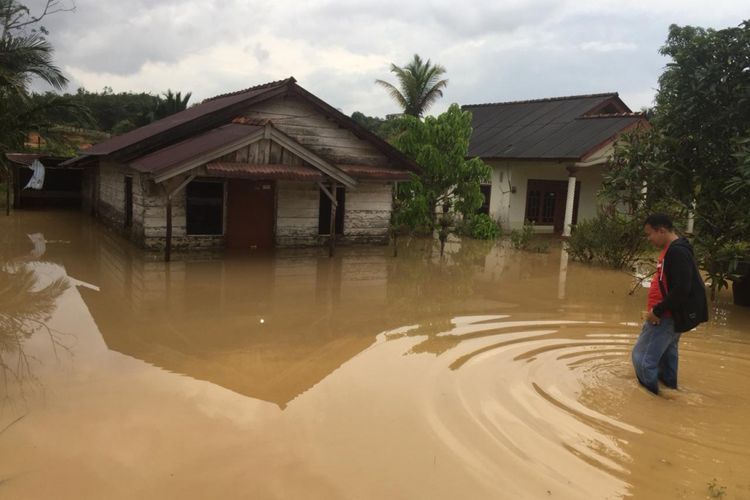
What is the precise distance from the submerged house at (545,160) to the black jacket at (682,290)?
599 inches

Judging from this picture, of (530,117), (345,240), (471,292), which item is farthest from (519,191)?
(471,292)

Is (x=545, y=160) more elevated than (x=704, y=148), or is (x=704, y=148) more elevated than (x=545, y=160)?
Answer: (x=545, y=160)

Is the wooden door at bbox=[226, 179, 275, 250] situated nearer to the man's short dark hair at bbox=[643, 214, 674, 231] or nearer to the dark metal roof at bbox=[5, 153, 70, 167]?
the man's short dark hair at bbox=[643, 214, 674, 231]

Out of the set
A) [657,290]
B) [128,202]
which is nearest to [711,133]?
[657,290]

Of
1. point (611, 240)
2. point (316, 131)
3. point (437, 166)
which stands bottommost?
point (611, 240)

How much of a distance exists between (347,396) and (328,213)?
10995 millimetres

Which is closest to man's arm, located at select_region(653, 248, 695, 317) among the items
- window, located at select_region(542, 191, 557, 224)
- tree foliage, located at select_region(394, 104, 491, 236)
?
tree foliage, located at select_region(394, 104, 491, 236)

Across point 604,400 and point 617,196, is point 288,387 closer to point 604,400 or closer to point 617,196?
point 604,400

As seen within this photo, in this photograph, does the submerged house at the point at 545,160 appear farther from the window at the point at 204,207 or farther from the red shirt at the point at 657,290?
the red shirt at the point at 657,290

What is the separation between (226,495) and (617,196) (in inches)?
410

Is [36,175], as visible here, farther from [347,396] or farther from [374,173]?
[347,396]

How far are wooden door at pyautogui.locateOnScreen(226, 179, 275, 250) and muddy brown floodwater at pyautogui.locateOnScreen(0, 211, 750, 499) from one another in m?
3.76

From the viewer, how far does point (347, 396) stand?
5.69 metres

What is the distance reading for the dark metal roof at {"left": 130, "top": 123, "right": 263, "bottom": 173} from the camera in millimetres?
12383
